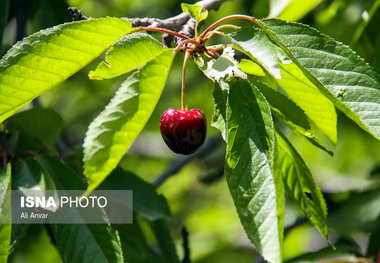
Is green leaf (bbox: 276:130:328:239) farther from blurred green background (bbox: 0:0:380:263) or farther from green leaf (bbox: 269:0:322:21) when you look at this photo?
green leaf (bbox: 269:0:322:21)

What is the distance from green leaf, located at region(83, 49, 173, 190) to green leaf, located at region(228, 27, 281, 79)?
0.18m

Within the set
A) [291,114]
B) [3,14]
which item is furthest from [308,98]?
[3,14]

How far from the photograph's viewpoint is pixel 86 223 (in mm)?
1642

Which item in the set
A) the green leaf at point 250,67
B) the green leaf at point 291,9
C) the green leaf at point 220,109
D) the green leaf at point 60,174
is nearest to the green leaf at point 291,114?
the green leaf at point 250,67

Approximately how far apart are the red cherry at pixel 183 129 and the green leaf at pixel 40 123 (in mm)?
773

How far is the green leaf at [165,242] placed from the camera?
215 cm

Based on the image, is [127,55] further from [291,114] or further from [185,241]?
[185,241]

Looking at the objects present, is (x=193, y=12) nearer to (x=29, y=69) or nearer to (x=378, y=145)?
(x=29, y=69)

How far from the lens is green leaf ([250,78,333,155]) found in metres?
1.30

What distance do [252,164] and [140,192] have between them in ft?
2.95

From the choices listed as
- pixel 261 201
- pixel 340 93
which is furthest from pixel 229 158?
pixel 340 93

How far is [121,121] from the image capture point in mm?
1092

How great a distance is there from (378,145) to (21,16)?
256cm

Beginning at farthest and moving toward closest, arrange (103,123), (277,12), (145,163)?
(145,163), (277,12), (103,123)
